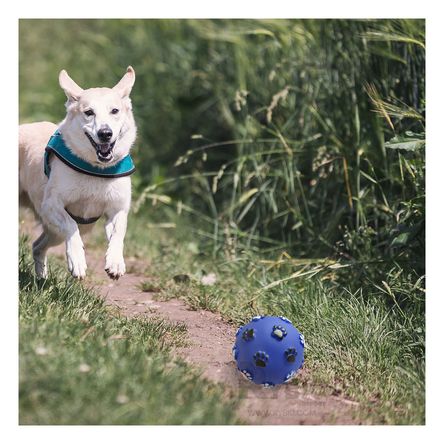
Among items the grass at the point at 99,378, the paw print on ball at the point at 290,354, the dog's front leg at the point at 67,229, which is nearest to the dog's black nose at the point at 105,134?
the dog's front leg at the point at 67,229

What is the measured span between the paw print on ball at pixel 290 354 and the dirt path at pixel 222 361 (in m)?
0.18

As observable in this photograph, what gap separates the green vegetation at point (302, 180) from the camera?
462cm

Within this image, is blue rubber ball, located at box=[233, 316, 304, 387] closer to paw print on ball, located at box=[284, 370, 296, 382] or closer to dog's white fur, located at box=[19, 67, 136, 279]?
paw print on ball, located at box=[284, 370, 296, 382]

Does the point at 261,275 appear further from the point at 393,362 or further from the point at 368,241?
the point at 393,362

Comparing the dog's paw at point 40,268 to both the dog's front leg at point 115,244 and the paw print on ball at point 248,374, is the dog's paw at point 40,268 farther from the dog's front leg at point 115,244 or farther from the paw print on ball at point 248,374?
the paw print on ball at point 248,374

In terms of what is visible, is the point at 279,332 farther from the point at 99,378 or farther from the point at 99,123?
the point at 99,123

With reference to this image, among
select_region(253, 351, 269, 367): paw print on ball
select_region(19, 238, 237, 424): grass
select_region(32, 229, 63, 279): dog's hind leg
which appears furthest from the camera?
select_region(32, 229, 63, 279): dog's hind leg

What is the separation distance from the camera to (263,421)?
368 cm

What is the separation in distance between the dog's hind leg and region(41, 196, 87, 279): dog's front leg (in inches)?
17.1

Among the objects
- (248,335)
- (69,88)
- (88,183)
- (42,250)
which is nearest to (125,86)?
(69,88)

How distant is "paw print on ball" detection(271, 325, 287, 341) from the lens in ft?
13.4

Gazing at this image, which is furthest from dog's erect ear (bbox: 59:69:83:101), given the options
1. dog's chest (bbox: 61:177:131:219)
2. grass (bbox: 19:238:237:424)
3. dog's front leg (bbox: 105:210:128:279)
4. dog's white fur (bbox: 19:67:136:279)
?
grass (bbox: 19:238:237:424)

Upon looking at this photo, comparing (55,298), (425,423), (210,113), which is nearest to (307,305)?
(425,423)

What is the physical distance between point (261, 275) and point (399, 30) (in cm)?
201
